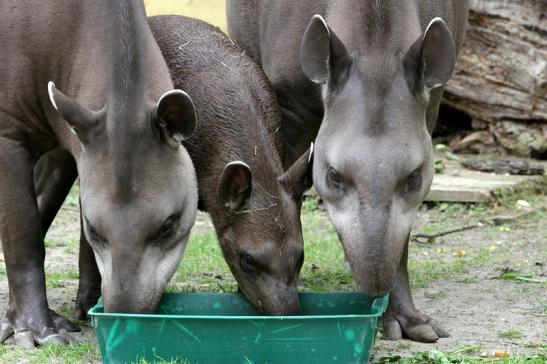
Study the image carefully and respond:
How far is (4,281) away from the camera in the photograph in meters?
8.98

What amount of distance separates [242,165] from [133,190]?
665mm

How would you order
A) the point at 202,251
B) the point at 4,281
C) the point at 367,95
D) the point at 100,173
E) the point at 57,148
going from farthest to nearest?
the point at 202,251, the point at 4,281, the point at 57,148, the point at 367,95, the point at 100,173

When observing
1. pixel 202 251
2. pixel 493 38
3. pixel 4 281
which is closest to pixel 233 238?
pixel 4 281

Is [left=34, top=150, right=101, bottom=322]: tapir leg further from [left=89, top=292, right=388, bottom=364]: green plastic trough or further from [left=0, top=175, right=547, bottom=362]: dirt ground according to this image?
[left=89, top=292, right=388, bottom=364]: green plastic trough

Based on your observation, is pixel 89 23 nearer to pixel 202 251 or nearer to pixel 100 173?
pixel 100 173

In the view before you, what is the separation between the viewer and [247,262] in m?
6.69

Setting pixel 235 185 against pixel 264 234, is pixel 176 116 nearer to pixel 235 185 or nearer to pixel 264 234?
pixel 235 185

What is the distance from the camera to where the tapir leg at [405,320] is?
23.8 ft

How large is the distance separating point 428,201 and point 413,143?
18.2 ft

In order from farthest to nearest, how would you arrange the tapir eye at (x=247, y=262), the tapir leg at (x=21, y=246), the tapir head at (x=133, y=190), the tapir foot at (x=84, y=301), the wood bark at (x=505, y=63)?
1. the wood bark at (x=505, y=63)
2. the tapir foot at (x=84, y=301)
3. the tapir leg at (x=21, y=246)
4. the tapir eye at (x=247, y=262)
5. the tapir head at (x=133, y=190)

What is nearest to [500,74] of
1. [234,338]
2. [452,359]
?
[452,359]

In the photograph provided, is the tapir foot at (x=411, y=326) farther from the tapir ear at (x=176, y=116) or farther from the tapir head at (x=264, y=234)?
the tapir ear at (x=176, y=116)

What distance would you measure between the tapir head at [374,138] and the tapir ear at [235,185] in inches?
19.3

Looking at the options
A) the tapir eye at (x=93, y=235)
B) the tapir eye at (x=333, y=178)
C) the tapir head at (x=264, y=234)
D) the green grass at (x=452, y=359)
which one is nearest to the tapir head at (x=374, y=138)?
the tapir eye at (x=333, y=178)
